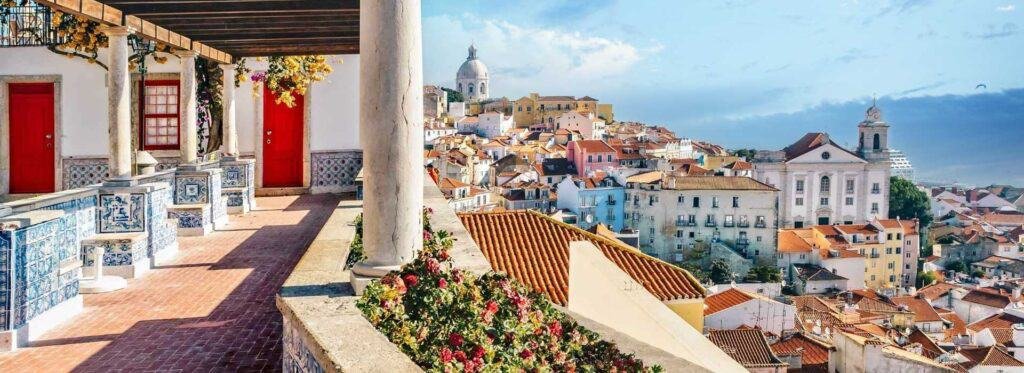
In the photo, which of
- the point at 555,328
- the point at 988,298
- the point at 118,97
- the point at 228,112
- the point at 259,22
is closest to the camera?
the point at 555,328

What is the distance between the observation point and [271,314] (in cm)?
535

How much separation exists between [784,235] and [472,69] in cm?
8698

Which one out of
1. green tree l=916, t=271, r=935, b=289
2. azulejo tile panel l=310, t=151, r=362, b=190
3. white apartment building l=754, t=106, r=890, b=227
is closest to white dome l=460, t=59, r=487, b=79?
white apartment building l=754, t=106, r=890, b=227

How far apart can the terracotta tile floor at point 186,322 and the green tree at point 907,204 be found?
311ft

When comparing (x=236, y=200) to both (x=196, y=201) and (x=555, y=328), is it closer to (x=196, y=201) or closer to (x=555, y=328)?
(x=196, y=201)

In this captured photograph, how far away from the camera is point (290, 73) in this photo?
1245cm

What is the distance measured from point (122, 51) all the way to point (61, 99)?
6033 mm

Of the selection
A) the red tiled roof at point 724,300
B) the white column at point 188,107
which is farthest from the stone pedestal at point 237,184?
the red tiled roof at point 724,300

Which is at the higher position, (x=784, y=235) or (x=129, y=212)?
A: (x=129, y=212)

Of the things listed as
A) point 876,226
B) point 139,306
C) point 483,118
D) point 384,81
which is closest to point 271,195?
point 139,306

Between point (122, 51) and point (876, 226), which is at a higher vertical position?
point (122, 51)

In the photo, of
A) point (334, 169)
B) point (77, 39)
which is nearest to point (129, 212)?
point (77, 39)

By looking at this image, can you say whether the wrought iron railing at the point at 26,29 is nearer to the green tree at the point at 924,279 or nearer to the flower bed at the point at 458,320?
the flower bed at the point at 458,320

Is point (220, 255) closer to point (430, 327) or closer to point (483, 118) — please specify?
point (430, 327)
